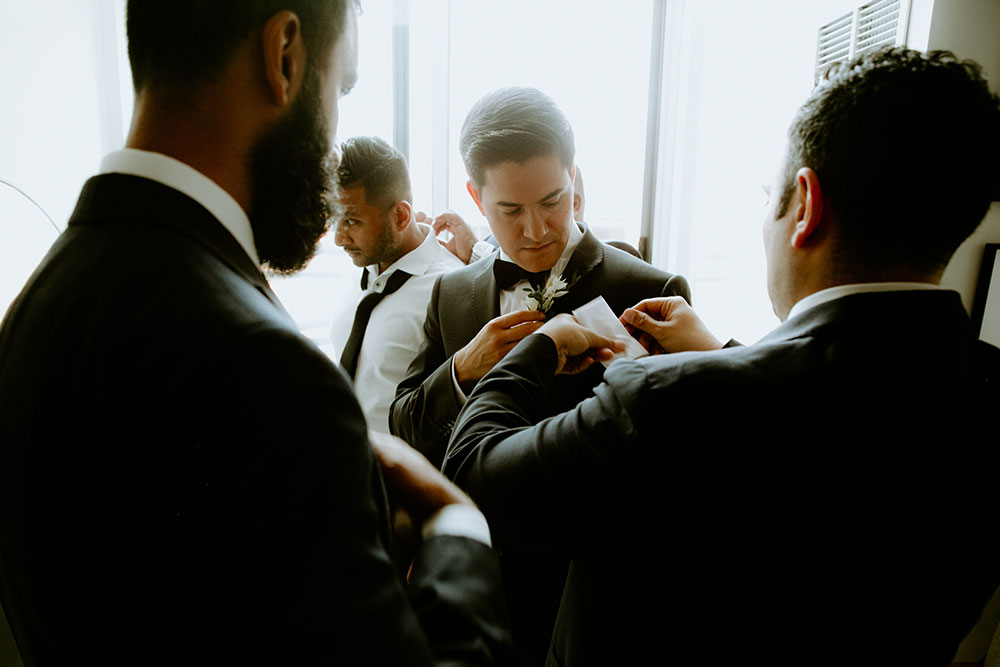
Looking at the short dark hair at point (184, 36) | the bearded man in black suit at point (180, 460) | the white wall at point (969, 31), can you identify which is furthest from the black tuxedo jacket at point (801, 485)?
the white wall at point (969, 31)

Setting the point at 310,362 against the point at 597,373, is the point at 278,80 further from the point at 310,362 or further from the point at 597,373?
the point at 597,373

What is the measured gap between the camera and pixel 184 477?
457mm

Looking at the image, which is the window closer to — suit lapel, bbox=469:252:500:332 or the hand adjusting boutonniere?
the hand adjusting boutonniere

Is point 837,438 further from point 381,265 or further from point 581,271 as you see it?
point 381,265

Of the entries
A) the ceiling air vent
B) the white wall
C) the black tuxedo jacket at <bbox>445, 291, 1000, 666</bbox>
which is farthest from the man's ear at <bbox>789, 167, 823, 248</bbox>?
the white wall

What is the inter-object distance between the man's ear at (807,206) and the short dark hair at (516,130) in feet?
2.34

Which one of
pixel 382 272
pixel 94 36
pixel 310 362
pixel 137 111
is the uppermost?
pixel 94 36

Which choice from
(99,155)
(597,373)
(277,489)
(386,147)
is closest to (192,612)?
(277,489)

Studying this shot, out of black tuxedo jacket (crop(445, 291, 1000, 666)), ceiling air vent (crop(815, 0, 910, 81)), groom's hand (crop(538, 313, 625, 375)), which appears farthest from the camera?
ceiling air vent (crop(815, 0, 910, 81))

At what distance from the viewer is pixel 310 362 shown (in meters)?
0.49

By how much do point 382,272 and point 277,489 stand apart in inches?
70.1

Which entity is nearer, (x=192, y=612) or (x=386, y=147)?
(x=192, y=612)

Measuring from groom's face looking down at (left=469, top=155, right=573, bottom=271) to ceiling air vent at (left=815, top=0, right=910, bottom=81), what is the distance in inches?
34.6

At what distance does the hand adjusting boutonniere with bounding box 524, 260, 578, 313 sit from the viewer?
1.33 meters
